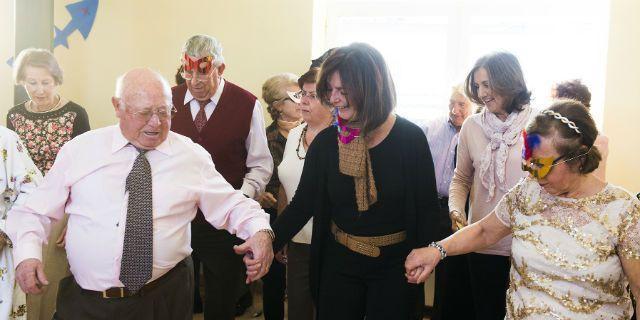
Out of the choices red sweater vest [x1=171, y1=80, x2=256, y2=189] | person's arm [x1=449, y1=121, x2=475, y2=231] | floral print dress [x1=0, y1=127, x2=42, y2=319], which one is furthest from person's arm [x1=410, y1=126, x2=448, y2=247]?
floral print dress [x1=0, y1=127, x2=42, y2=319]

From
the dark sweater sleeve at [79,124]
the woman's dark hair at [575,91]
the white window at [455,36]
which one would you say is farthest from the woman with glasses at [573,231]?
the white window at [455,36]

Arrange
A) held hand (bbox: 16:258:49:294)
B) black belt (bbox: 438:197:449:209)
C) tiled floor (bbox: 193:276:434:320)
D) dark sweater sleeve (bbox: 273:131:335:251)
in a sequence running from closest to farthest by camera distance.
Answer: held hand (bbox: 16:258:49:294) → dark sweater sleeve (bbox: 273:131:335:251) → black belt (bbox: 438:197:449:209) → tiled floor (bbox: 193:276:434:320)

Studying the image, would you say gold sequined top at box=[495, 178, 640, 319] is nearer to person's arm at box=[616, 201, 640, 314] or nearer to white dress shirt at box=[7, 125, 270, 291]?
person's arm at box=[616, 201, 640, 314]

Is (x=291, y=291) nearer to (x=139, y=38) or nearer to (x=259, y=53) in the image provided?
(x=259, y=53)

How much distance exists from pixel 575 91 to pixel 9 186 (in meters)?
2.82

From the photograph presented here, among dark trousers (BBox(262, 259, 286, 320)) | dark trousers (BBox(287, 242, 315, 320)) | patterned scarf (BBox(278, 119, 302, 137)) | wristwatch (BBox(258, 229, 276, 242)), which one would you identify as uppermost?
patterned scarf (BBox(278, 119, 302, 137))

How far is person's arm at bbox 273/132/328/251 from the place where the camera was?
2.37m

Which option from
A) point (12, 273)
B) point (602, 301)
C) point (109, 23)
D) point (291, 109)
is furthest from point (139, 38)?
point (602, 301)

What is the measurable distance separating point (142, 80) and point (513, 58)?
165cm

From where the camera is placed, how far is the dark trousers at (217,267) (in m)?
3.01

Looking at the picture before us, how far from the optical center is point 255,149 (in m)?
3.19

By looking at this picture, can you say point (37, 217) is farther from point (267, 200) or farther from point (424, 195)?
point (267, 200)

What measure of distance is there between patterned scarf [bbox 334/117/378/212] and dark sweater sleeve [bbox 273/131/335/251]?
12 centimetres

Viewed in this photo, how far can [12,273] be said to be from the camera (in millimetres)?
2520
